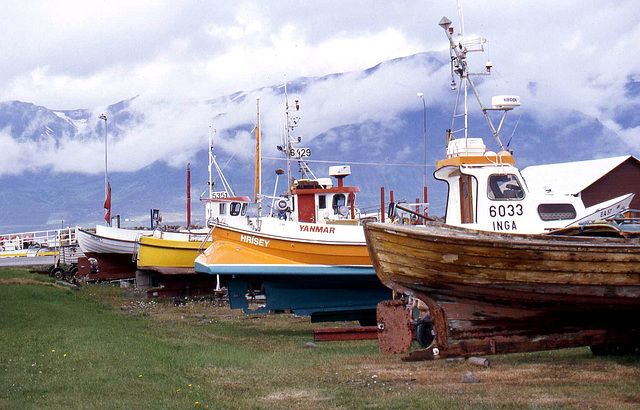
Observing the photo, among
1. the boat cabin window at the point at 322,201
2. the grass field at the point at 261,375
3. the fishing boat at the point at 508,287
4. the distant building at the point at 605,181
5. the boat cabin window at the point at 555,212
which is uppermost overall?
the distant building at the point at 605,181

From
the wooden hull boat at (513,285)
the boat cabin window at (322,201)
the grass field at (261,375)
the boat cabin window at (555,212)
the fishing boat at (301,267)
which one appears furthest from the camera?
the boat cabin window at (322,201)

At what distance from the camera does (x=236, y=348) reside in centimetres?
1521

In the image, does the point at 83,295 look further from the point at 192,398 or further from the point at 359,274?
the point at 192,398

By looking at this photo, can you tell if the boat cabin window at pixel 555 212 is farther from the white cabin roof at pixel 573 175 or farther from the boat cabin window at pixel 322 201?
the white cabin roof at pixel 573 175

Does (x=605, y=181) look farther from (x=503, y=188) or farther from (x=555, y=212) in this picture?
(x=503, y=188)

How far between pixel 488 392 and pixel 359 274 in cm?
873

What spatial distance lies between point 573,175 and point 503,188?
2382cm

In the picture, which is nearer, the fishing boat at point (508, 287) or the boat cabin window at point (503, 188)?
the fishing boat at point (508, 287)

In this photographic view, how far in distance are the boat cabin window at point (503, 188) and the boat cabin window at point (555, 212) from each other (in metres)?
0.44

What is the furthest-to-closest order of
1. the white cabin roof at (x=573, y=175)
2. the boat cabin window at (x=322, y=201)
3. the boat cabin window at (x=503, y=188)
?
the white cabin roof at (x=573, y=175)
the boat cabin window at (x=322, y=201)
the boat cabin window at (x=503, y=188)

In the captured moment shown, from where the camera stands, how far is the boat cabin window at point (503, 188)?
47.8ft

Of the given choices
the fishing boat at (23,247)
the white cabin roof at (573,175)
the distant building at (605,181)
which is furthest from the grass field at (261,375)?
the fishing boat at (23,247)

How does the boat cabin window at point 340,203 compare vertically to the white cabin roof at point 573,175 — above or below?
below

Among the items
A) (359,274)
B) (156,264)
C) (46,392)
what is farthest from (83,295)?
(46,392)
